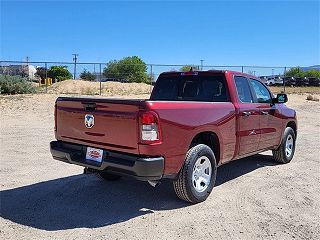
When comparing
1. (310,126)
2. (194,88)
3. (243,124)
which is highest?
(194,88)

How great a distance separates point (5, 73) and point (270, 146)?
20740mm

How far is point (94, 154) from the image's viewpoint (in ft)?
16.0

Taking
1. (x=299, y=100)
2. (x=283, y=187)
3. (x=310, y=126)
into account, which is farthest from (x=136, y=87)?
(x=283, y=187)

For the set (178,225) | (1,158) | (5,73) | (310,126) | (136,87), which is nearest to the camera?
(178,225)

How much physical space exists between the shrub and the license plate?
18.3 metres

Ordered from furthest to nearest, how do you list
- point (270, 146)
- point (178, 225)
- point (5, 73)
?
point (5, 73)
point (270, 146)
point (178, 225)

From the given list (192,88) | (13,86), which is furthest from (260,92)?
(13,86)

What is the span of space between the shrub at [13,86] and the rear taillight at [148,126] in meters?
19.1

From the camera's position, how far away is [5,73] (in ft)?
78.0

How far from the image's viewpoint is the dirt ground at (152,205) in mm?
4254

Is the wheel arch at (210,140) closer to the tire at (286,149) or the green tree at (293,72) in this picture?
the tire at (286,149)

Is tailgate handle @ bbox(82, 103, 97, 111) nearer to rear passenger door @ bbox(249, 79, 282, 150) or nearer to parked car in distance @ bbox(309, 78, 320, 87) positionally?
rear passenger door @ bbox(249, 79, 282, 150)

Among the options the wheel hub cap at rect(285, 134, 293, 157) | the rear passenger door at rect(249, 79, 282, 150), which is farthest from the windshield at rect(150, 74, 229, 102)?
the wheel hub cap at rect(285, 134, 293, 157)

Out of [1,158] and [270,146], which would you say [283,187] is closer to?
[270,146]
